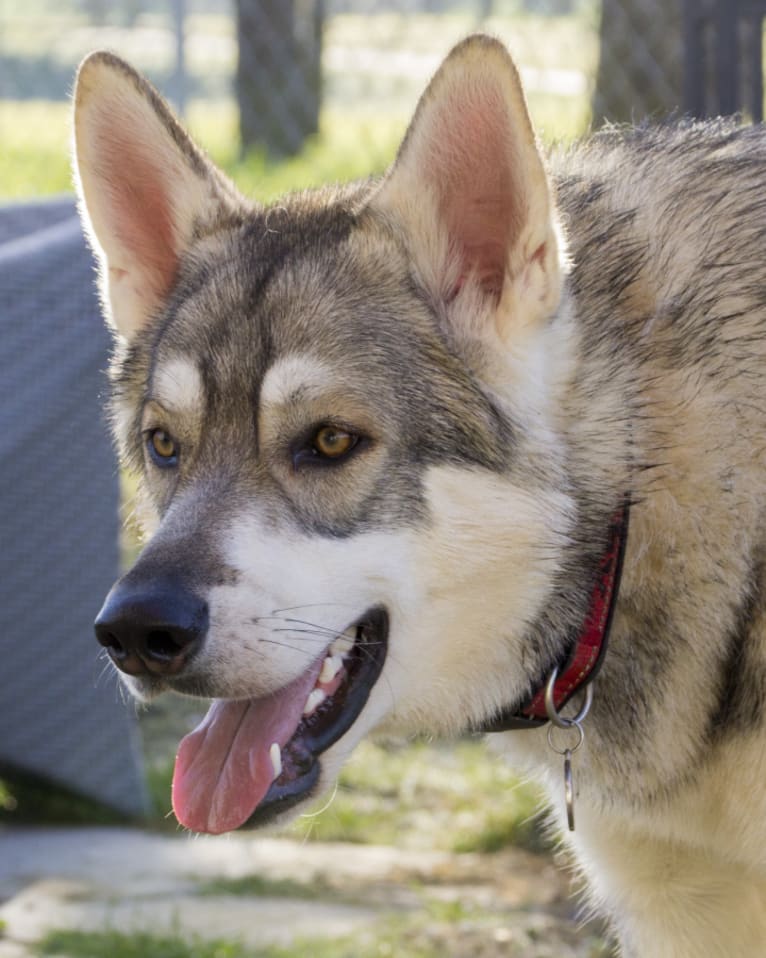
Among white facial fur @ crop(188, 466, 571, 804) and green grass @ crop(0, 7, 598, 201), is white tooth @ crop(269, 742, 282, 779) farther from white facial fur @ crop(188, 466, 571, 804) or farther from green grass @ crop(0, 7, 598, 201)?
green grass @ crop(0, 7, 598, 201)

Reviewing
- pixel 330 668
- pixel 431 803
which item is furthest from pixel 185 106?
pixel 330 668

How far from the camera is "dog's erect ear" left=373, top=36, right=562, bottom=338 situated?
2521 millimetres

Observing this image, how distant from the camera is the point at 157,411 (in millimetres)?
2850

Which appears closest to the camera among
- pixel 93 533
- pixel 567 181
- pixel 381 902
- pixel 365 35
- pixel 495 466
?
pixel 495 466

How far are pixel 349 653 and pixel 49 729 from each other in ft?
7.10

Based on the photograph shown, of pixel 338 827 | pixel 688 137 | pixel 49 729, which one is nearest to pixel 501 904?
pixel 338 827

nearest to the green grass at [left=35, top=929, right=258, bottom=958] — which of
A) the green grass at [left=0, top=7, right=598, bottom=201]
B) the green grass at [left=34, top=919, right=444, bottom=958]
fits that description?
the green grass at [left=34, top=919, right=444, bottom=958]

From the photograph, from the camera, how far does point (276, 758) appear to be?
2.58m

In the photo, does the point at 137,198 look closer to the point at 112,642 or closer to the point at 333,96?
the point at 112,642

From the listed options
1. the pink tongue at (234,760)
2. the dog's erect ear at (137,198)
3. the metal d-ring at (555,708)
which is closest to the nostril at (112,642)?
the pink tongue at (234,760)

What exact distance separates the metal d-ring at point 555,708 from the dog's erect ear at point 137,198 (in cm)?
120

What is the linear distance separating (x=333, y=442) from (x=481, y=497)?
0.29 metres

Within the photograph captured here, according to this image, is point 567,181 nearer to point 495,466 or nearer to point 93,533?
point 495,466

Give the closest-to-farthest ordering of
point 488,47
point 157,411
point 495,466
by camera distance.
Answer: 1. point 488,47
2. point 495,466
3. point 157,411
